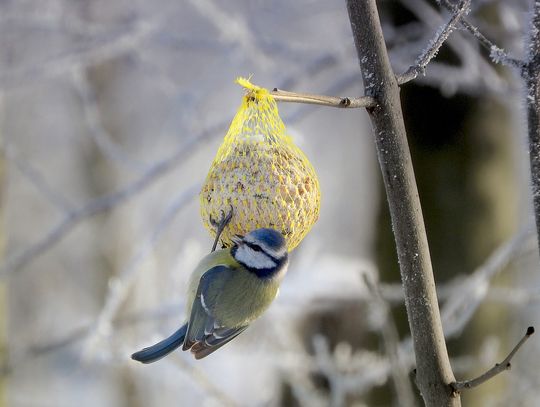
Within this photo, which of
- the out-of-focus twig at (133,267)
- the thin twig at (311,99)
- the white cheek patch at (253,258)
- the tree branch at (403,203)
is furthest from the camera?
the out-of-focus twig at (133,267)

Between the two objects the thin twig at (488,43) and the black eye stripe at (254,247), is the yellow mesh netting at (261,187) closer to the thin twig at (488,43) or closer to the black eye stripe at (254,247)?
the black eye stripe at (254,247)

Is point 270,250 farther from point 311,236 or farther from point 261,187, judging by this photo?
point 311,236

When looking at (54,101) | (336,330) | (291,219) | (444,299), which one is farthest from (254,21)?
(54,101)

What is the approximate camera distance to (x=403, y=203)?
146 centimetres

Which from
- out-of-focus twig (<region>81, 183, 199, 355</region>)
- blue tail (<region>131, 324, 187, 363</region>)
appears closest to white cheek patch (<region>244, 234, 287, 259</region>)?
blue tail (<region>131, 324, 187, 363</region>)

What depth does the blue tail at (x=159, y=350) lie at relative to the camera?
2.01m

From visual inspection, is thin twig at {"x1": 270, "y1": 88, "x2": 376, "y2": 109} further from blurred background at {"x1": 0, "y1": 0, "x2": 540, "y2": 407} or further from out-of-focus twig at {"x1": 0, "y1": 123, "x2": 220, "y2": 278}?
out-of-focus twig at {"x1": 0, "y1": 123, "x2": 220, "y2": 278}

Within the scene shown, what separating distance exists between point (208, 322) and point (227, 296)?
10cm

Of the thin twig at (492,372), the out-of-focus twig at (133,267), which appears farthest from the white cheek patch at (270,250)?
the out-of-focus twig at (133,267)

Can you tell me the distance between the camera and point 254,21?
4.21 metres

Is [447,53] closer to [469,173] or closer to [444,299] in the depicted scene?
[469,173]

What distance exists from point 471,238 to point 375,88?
347cm

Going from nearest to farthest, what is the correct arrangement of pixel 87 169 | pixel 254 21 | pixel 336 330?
pixel 254 21
pixel 336 330
pixel 87 169

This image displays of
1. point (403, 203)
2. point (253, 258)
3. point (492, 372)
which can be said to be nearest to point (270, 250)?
point (253, 258)
